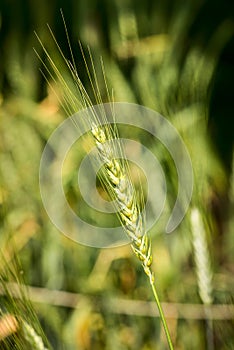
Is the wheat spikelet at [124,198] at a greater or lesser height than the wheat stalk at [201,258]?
greater

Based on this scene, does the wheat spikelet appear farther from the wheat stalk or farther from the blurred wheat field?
the blurred wheat field

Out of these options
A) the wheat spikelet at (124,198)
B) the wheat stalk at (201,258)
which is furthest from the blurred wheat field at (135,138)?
the wheat spikelet at (124,198)

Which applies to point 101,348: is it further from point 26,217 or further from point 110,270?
point 26,217

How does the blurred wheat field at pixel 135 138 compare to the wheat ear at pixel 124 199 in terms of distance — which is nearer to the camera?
the wheat ear at pixel 124 199

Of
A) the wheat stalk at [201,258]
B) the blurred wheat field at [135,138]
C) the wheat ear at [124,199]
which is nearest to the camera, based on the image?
the wheat ear at [124,199]

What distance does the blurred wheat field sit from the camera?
999 mm

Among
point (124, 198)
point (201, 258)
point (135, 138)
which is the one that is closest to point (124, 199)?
point (124, 198)

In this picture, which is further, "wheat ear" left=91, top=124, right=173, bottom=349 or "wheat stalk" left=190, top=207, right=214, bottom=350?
"wheat stalk" left=190, top=207, right=214, bottom=350

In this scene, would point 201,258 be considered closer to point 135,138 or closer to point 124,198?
point 124,198

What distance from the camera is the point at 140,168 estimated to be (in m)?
1.14

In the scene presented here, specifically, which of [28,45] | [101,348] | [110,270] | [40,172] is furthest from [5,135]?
[101,348]

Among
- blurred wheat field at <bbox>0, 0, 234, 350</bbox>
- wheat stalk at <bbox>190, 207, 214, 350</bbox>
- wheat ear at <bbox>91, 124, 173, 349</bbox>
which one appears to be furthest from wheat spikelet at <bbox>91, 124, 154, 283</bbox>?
blurred wheat field at <bbox>0, 0, 234, 350</bbox>

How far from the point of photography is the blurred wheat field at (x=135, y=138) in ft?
3.28

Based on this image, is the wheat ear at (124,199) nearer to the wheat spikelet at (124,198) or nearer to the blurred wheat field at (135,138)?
the wheat spikelet at (124,198)
